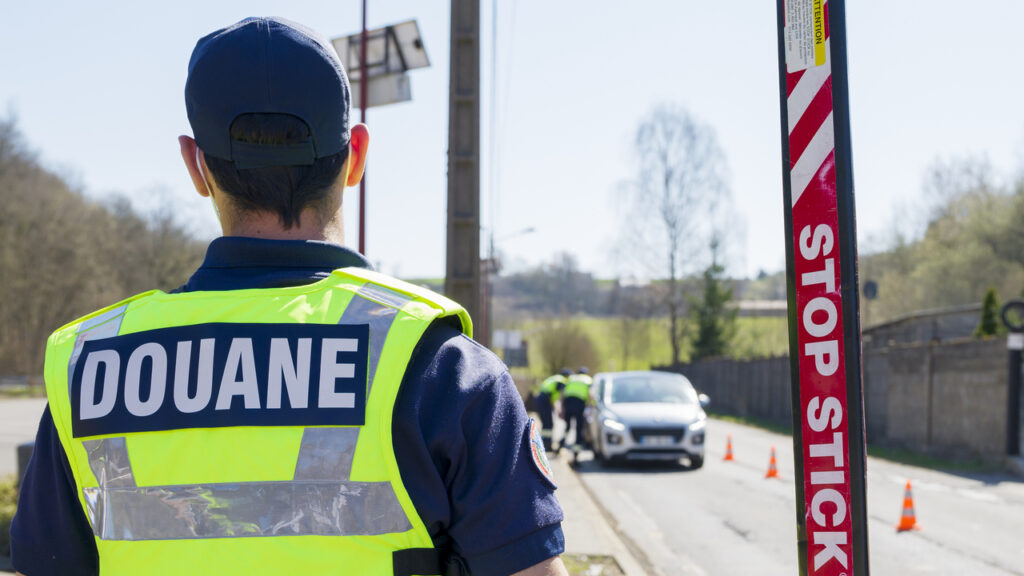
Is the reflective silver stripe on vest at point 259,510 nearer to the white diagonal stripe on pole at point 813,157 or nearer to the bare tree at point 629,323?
the white diagonal stripe on pole at point 813,157

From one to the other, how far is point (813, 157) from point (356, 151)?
3.56 ft

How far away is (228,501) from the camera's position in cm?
132

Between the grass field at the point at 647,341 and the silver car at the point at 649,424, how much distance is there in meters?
36.1

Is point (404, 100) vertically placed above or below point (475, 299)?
above

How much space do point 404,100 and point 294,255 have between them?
6714mm

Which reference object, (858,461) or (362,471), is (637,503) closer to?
(858,461)

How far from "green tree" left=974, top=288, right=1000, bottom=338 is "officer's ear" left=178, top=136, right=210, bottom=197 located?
24095 mm

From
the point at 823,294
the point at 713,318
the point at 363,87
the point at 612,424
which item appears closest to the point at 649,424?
the point at 612,424

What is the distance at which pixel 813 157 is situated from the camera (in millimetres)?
2010

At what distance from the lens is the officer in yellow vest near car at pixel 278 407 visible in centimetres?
128

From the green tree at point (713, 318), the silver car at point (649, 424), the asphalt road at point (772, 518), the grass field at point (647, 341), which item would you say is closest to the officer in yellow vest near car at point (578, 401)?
the silver car at point (649, 424)

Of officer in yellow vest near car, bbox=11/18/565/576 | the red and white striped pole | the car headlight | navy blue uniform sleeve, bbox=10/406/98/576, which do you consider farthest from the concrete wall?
navy blue uniform sleeve, bbox=10/406/98/576

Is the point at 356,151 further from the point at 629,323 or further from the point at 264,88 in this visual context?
the point at 629,323

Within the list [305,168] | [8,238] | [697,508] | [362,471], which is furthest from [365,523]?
[8,238]
